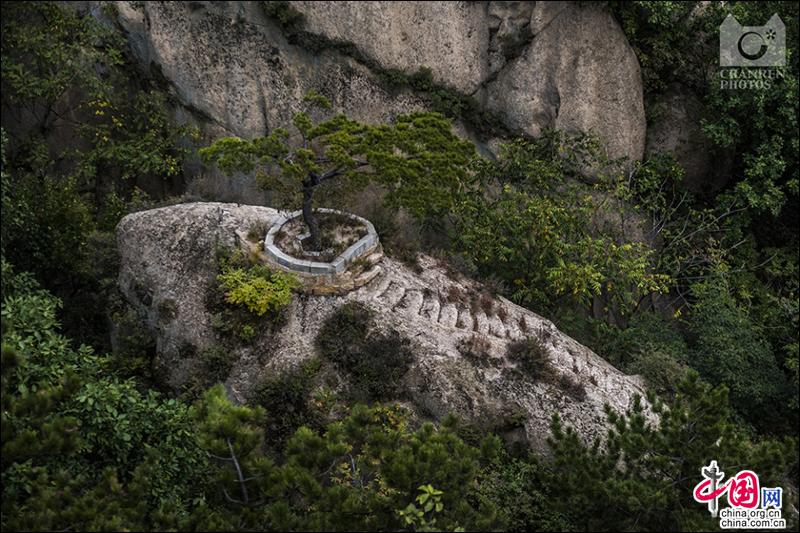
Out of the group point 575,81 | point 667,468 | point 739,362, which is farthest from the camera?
point 575,81

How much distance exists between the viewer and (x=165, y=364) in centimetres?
1449

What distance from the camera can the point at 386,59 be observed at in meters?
21.1

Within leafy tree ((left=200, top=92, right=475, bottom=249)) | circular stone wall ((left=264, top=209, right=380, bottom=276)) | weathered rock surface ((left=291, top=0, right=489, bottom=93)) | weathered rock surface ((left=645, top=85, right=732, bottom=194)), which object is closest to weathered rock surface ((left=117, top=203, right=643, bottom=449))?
circular stone wall ((left=264, top=209, right=380, bottom=276))

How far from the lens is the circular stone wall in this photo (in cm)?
1453

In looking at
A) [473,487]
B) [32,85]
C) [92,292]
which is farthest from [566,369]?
[32,85]

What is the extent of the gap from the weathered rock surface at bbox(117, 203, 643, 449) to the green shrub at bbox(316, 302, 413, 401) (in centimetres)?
25

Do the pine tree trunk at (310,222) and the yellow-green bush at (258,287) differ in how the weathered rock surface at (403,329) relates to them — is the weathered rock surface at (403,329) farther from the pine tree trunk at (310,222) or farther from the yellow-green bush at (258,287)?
the pine tree trunk at (310,222)

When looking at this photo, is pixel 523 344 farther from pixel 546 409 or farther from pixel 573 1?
pixel 573 1

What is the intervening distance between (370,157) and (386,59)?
7995 mm

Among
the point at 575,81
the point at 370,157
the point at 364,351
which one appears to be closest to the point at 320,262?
the point at 364,351

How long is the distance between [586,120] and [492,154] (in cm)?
321

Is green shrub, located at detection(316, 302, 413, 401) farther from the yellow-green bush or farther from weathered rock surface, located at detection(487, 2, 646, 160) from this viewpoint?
weathered rock surface, located at detection(487, 2, 646, 160)

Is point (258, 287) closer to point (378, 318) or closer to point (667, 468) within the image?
point (378, 318)

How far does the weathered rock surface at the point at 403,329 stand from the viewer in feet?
44.7
